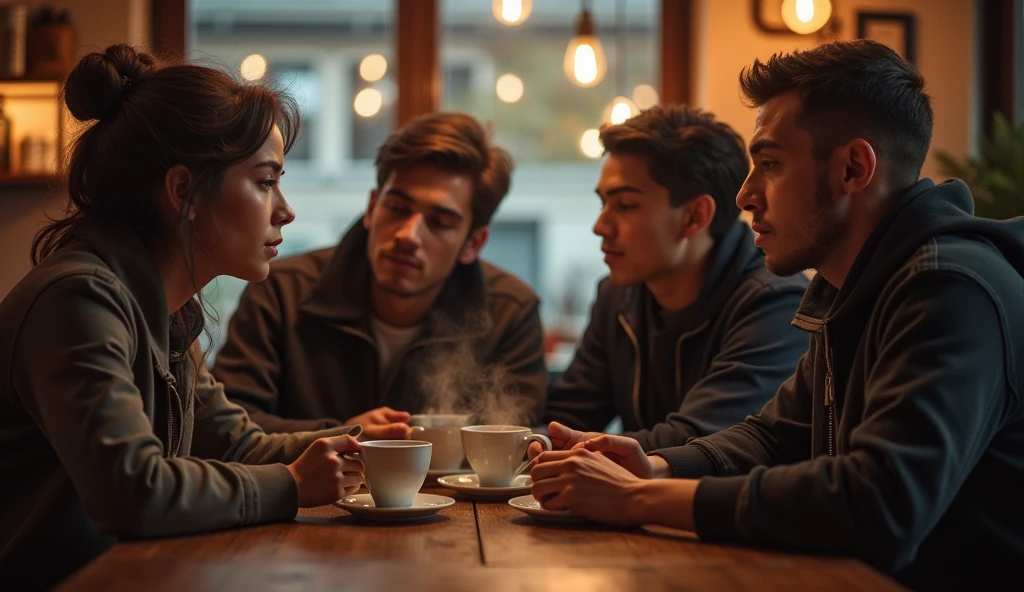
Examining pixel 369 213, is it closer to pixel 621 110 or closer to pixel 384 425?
pixel 384 425

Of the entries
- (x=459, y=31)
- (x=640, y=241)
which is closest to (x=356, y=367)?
(x=640, y=241)

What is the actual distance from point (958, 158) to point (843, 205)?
2.82 m

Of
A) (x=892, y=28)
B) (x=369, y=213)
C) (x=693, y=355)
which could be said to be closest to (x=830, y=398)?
(x=693, y=355)

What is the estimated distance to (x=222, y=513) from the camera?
1.38 meters

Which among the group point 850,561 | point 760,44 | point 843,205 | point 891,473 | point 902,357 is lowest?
point 850,561

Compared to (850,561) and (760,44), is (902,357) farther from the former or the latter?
(760,44)

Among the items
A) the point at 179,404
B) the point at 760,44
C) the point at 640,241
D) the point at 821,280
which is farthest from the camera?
the point at 760,44

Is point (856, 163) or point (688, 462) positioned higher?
point (856, 163)

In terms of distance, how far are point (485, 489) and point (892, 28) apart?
129 inches

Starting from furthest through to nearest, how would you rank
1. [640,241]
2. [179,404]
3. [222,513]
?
[640,241], [179,404], [222,513]

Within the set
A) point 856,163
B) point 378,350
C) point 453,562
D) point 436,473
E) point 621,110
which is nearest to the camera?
point 453,562

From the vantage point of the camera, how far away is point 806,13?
144 inches

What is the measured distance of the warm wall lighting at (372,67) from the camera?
434cm

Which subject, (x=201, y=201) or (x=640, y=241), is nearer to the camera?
(x=201, y=201)
